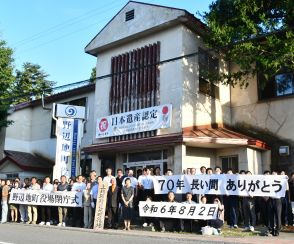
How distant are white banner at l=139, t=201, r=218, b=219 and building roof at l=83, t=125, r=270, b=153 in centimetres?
416

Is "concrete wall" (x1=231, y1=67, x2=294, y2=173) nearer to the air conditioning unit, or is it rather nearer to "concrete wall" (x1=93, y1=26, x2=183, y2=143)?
the air conditioning unit

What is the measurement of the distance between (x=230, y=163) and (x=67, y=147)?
767 cm

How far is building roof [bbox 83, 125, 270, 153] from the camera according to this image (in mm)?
17016

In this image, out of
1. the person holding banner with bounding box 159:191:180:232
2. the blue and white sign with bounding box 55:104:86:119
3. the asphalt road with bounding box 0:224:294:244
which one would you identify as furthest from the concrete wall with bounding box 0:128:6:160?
the person holding banner with bounding box 159:191:180:232

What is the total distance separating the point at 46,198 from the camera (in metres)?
16.2

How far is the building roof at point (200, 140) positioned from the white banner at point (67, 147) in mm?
2135

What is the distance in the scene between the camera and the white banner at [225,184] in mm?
12305

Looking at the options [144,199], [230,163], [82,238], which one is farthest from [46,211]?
[230,163]

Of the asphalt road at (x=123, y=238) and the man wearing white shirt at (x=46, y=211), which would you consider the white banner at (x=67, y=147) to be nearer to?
the man wearing white shirt at (x=46, y=211)

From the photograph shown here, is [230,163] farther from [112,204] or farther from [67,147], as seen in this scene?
[67,147]

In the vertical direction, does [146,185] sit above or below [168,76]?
below

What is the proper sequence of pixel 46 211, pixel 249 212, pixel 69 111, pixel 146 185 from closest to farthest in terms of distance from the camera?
1. pixel 249 212
2. pixel 146 185
3. pixel 46 211
4. pixel 69 111

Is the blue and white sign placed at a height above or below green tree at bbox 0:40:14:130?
below

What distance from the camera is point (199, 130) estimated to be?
18.2 meters
